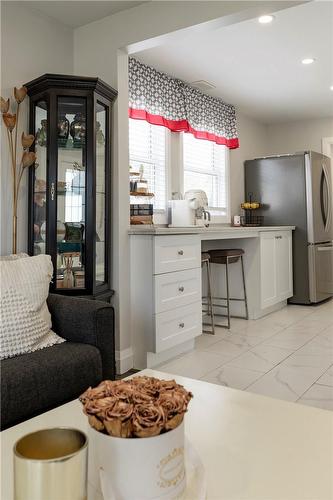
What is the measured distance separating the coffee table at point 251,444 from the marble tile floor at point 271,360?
127 cm

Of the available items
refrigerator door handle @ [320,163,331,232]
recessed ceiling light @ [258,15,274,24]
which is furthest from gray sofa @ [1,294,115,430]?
refrigerator door handle @ [320,163,331,232]

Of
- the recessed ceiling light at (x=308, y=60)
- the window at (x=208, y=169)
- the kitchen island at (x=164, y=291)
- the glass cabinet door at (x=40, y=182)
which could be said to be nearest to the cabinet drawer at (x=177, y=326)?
the kitchen island at (x=164, y=291)

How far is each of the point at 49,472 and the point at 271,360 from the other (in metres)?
2.62

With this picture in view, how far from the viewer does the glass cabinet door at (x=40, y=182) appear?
2.75 m

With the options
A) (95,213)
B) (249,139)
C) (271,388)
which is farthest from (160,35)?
(249,139)

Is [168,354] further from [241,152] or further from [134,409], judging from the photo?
[241,152]

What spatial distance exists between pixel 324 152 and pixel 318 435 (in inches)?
217

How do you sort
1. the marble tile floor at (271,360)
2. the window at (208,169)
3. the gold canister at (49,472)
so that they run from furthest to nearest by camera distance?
the window at (208,169) → the marble tile floor at (271,360) → the gold canister at (49,472)

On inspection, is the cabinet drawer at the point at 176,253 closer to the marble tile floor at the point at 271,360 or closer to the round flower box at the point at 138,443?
the marble tile floor at the point at 271,360

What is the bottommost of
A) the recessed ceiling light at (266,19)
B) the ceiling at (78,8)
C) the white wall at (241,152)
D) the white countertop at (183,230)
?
the white countertop at (183,230)

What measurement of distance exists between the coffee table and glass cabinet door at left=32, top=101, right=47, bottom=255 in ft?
5.71

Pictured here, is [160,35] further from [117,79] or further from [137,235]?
[137,235]

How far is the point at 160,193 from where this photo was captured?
4.20 meters

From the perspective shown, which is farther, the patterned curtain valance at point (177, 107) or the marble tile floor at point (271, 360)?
the patterned curtain valance at point (177, 107)
